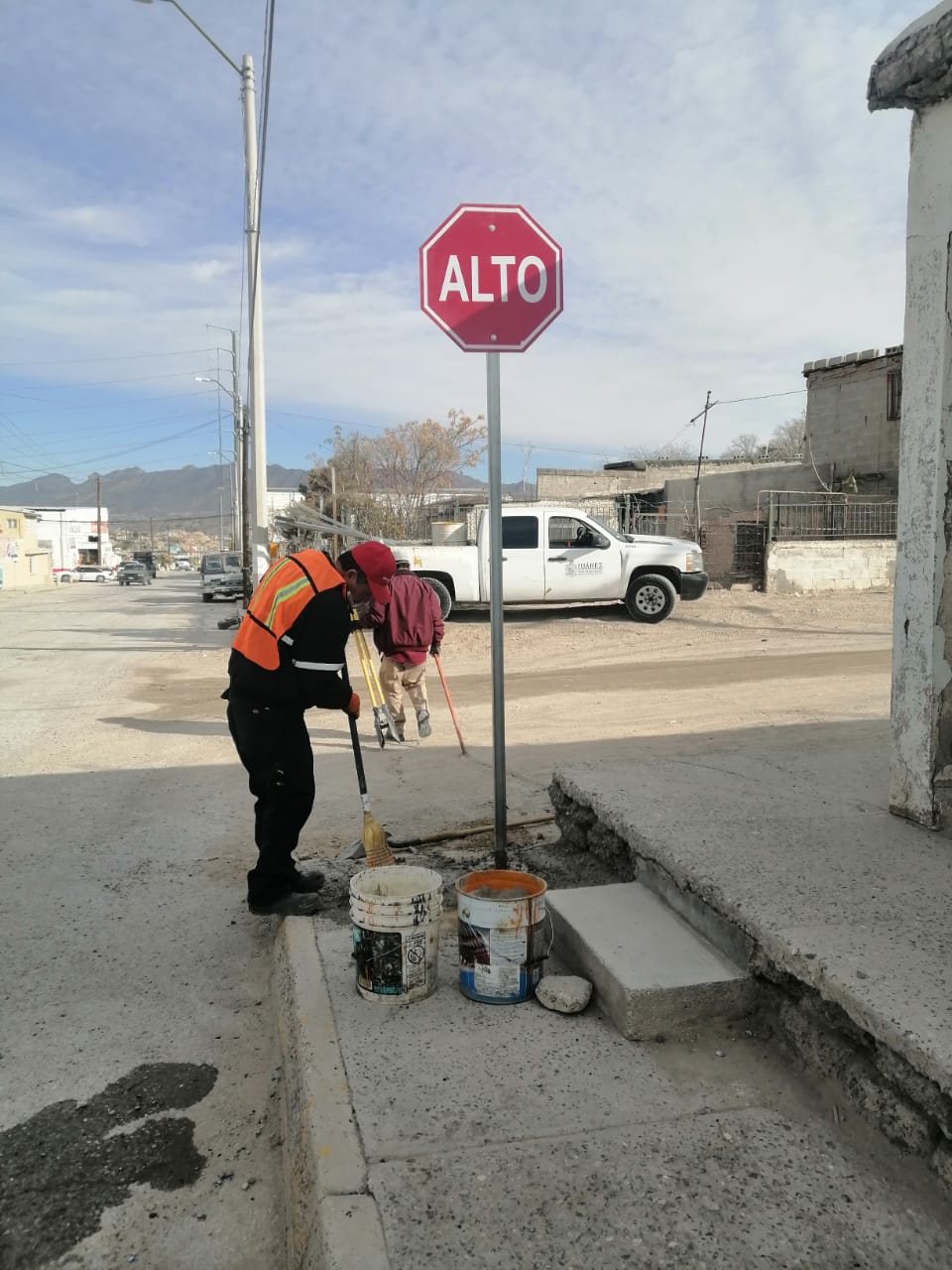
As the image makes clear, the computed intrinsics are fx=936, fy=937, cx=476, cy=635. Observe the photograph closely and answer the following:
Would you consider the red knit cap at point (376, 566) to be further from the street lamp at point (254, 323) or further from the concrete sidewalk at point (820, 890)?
the street lamp at point (254, 323)

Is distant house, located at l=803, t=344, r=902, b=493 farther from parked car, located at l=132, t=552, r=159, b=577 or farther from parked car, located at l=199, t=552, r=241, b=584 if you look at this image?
parked car, located at l=132, t=552, r=159, b=577

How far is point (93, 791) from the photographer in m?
6.89

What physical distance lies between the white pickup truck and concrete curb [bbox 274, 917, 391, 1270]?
1320 cm

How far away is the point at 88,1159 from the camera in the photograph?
109 inches

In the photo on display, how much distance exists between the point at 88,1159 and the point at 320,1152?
851 mm

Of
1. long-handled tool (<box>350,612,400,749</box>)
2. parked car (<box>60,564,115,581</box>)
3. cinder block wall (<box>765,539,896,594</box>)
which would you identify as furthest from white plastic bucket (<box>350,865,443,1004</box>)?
parked car (<box>60,564,115,581</box>)

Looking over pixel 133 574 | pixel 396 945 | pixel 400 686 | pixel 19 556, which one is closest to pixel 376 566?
pixel 396 945

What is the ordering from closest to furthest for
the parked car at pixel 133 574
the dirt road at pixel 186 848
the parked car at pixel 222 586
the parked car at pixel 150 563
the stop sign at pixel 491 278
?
Result: the dirt road at pixel 186 848, the stop sign at pixel 491 278, the parked car at pixel 222 586, the parked car at pixel 133 574, the parked car at pixel 150 563

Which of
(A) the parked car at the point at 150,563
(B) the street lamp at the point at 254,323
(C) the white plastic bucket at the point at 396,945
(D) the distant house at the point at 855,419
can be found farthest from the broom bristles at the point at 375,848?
(A) the parked car at the point at 150,563

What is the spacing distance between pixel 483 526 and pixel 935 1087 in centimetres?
1477

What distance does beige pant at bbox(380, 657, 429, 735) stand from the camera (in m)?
8.56

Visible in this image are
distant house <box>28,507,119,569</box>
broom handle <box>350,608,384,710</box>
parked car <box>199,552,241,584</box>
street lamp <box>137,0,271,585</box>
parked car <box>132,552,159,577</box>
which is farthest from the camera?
distant house <box>28,507,119,569</box>

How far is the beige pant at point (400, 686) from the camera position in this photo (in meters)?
8.56

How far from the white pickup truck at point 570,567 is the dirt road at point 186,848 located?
1421mm
